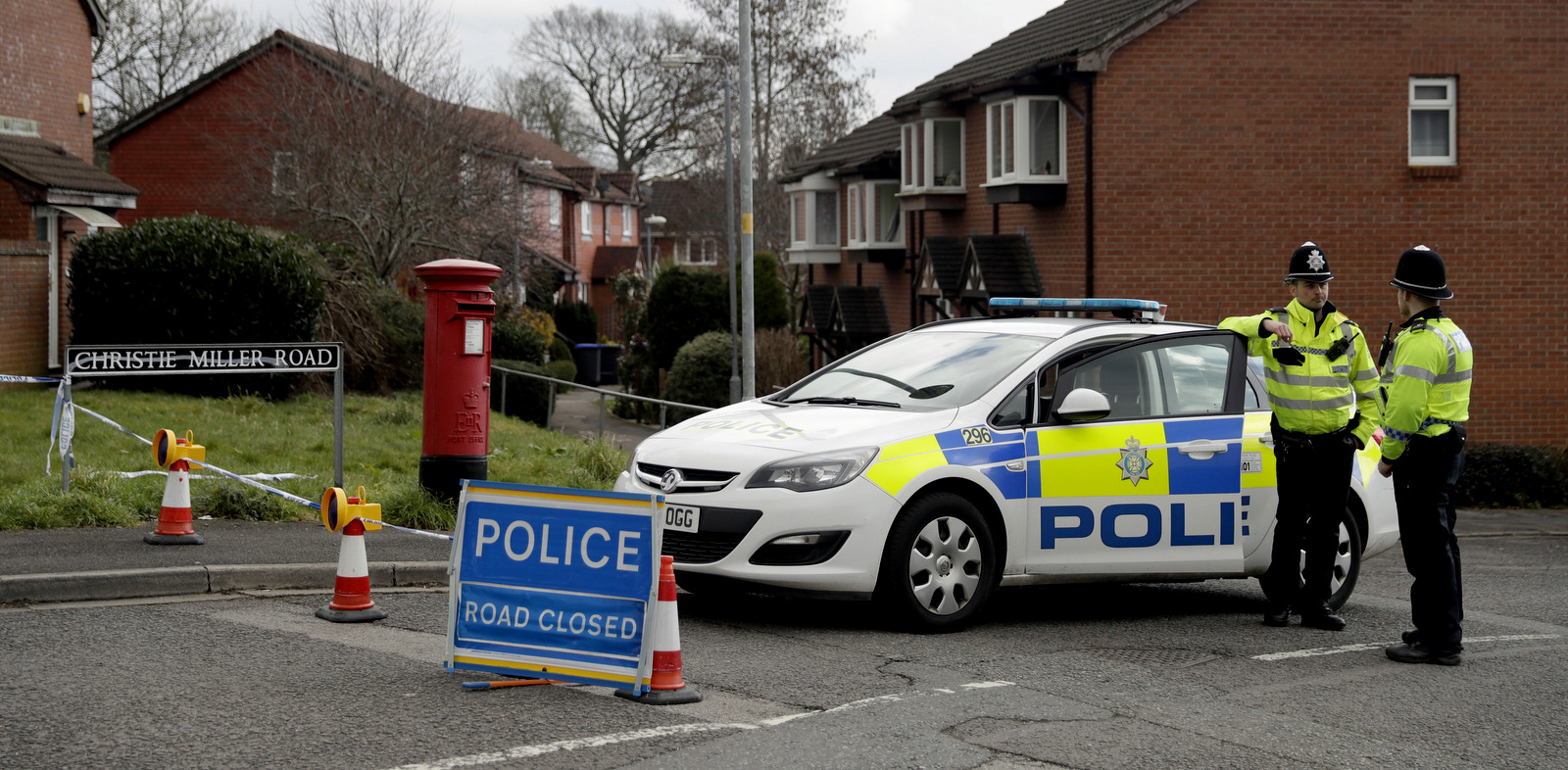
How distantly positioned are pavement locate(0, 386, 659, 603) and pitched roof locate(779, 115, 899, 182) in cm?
2328

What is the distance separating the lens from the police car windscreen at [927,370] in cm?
776

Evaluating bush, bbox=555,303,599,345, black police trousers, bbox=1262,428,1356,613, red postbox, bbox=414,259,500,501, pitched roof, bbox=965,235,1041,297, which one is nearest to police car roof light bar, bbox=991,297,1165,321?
black police trousers, bbox=1262,428,1356,613

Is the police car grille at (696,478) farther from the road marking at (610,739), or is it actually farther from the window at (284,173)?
the window at (284,173)

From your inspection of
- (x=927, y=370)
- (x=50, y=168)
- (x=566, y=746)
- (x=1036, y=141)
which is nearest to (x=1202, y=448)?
(x=927, y=370)

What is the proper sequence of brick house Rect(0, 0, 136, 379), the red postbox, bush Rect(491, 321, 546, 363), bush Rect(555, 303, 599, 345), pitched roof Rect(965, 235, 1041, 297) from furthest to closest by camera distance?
bush Rect(555, 303, 599, 345) → bush Rect(491, 321, 546, 363) → pitched roof Rect(965, 235, 1041, 297) → brick house Rect(0, 0, 136, 379) → the red postbox

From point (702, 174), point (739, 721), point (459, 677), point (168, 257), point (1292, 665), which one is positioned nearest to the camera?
point (739, 721)

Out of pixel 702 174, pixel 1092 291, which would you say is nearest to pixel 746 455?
pixel 1092 291

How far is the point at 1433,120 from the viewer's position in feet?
71.7

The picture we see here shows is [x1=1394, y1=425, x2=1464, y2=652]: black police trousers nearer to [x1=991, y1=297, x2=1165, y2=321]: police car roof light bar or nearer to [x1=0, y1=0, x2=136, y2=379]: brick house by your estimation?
[x1=991, y1=297, x2=1165, y2=321]: police car roof light bar

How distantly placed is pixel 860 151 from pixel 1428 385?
27564 mm

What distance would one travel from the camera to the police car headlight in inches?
273

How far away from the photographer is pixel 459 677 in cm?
598

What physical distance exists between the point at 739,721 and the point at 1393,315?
18.6 m

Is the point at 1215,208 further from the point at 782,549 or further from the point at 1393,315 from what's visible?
the point at 782,549
